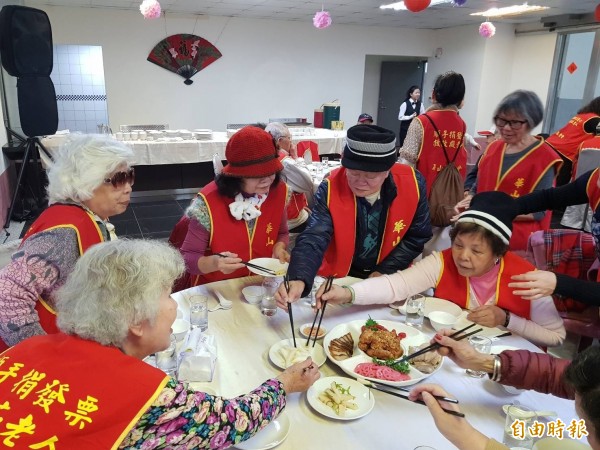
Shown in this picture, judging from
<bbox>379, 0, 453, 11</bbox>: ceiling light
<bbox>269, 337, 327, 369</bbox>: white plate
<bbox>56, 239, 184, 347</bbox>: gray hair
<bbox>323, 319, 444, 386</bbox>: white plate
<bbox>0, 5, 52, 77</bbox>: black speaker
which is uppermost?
<bbox>379, 0, 453, 11</bbox>: ceiling light

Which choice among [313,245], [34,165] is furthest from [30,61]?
[313,245]

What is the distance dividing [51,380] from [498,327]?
1.47 meters

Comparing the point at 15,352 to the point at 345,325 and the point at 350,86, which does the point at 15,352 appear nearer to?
the point at 345,325

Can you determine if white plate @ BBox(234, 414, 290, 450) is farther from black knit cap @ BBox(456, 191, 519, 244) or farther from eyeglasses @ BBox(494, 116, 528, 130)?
eyeglasses @ BBox(494, 116, 528, 130)

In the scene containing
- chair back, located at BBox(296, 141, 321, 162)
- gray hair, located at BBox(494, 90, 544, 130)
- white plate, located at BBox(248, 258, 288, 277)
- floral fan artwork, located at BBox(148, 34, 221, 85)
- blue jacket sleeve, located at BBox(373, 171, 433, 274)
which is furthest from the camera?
floral fan artwork, located at BBox(148, 34, 221, 85)

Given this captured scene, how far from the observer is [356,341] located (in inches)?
63.1

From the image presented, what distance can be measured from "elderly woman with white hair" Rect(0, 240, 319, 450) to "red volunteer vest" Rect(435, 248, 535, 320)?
0.98 m

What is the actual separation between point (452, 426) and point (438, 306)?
0.78 m

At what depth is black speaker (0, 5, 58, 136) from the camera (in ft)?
14.5

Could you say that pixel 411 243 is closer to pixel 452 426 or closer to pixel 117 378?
pixel 452 426

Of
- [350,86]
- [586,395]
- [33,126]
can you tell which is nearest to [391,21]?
[350,86]

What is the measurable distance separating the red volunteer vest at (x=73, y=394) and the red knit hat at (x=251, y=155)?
126cm

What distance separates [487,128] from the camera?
34.2 feet

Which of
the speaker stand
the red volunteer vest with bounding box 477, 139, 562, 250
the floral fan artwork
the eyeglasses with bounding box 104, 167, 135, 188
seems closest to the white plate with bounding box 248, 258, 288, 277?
the eyeglasses with bounding box 104, 167, 135, 188
